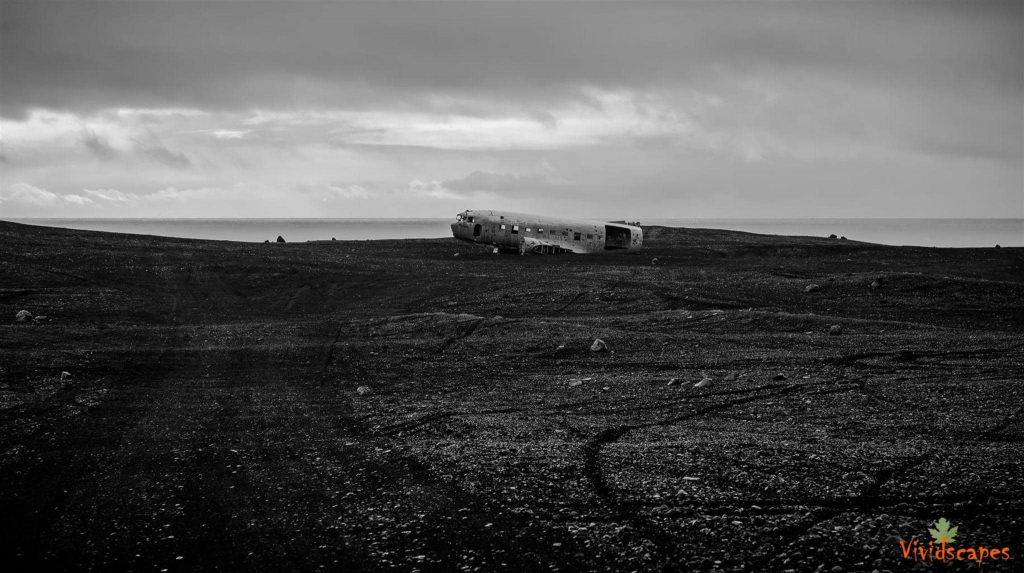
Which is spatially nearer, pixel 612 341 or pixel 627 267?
pixel 612 341

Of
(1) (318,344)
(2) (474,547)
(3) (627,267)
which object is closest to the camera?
(2) (474,547)

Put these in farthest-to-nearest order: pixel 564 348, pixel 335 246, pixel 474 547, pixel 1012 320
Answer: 1. pixel 335 246
2. pixel 1012 320
3. pixel 564 348
4. pixel 474 547

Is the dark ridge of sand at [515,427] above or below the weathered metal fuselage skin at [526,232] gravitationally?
below

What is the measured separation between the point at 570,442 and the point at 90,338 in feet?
60.1

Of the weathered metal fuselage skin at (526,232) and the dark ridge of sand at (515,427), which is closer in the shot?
the dark ridge of sand at (515,427)

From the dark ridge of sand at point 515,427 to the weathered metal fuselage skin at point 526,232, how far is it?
743 inches

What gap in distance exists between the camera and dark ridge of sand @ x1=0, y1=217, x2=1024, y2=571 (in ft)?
26.0

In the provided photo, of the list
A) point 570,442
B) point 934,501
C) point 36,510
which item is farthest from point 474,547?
point 36,510

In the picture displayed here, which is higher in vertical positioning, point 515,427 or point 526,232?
point 526,232

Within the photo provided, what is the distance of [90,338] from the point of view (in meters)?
23.7

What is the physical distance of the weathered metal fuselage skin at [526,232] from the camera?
168 ft

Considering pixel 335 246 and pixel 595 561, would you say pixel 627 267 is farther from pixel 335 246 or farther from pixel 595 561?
pixel 595 561

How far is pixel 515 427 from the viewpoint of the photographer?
43.2ft

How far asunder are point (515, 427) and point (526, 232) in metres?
38.8
